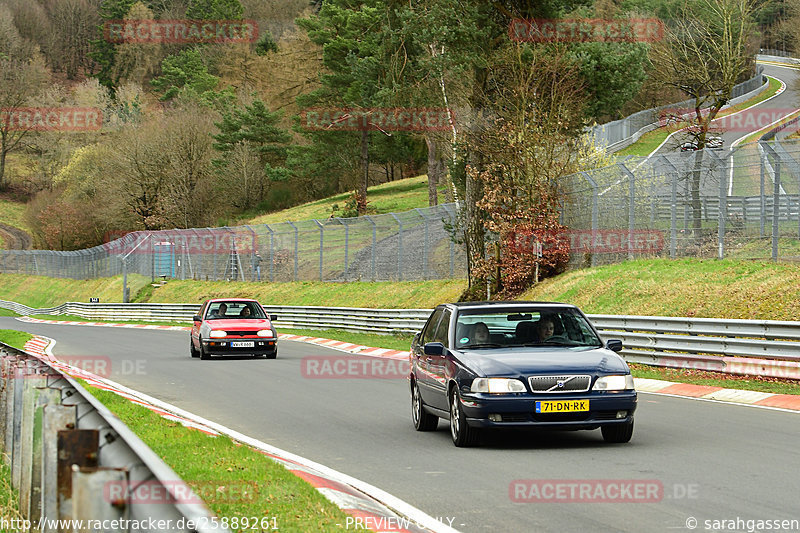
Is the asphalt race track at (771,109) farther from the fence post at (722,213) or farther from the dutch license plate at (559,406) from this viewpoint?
the dutch license plate at (559,406)

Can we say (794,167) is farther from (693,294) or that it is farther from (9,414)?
(9,414)

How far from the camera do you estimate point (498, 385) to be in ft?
34.8

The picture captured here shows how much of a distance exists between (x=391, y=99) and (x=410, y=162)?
39622mm

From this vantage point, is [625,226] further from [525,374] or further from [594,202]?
[525,374]

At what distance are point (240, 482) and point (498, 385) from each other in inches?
129

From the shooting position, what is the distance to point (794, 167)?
75.4ft

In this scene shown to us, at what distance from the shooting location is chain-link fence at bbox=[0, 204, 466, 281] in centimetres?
3944
